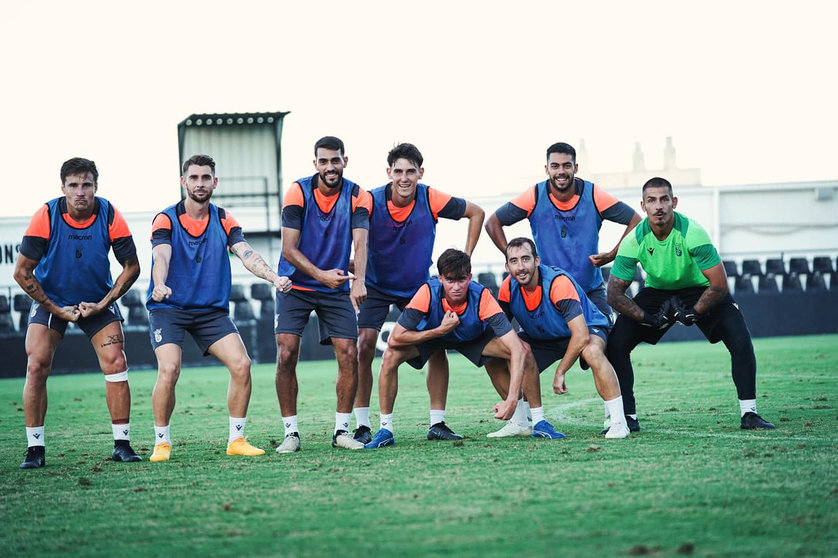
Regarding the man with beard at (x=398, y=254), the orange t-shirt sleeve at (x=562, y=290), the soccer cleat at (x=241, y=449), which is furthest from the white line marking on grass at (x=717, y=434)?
the soccer cleat at (x=241, y=449)

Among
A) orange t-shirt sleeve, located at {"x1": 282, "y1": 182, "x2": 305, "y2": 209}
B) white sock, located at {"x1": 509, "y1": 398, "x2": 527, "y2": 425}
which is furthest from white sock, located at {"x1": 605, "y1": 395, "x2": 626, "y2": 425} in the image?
orange t-shirt sleeve, located at {"x1": 282, "y1": 182, "x2": 305, "y2": 209}

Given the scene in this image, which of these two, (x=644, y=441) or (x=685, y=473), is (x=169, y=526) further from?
(x=644, y=441)

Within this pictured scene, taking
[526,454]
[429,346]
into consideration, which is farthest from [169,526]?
[429,346]

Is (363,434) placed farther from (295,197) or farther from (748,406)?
(748,406)

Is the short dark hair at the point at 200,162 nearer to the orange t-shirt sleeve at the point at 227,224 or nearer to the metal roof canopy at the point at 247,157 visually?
the orange t-shirt sleeve at the point at 227,224

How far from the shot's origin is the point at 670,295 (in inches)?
305

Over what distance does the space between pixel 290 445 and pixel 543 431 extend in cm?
181

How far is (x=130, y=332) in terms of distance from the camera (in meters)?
18.7

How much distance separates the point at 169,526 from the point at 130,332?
48.7 feet

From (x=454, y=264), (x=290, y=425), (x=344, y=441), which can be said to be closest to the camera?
(x=454, y=264)

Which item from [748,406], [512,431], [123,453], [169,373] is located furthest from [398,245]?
[748,406]

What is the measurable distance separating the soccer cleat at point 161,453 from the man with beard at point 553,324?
2.34 m

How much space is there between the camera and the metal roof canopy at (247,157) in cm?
2614

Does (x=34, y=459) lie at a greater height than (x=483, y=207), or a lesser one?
lesser
